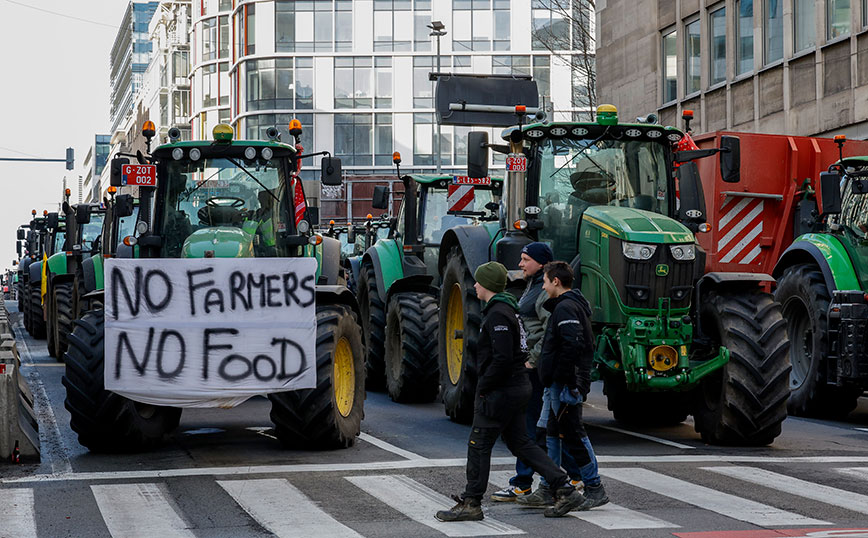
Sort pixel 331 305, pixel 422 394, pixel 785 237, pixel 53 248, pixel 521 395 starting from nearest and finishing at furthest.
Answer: pixel 521 395 < pixel 331 305 < pixel 422 394 < pixel 785 237 < pixel 53 248

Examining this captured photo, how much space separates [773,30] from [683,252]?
19.0m

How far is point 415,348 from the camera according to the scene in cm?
1603

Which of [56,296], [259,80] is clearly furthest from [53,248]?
[259,80]

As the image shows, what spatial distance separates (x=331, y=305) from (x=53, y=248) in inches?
764

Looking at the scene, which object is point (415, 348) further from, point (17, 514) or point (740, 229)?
point (17, 514)

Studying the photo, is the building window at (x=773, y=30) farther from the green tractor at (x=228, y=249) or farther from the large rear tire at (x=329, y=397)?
the large rear tire at (x=329, y=397)

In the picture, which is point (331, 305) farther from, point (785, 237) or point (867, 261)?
point (785, 237)

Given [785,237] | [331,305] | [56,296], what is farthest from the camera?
[56,296]

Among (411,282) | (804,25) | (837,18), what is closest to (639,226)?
(411,282)

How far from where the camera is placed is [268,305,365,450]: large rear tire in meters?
11.5

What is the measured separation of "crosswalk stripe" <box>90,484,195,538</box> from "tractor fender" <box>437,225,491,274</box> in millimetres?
4854

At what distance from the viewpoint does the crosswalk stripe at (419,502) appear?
8.27 m

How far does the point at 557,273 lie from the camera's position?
9.19 m

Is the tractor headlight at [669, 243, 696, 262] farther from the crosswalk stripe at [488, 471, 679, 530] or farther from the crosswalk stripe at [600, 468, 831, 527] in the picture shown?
the crosswalk stripe at [488, 471, 679, 530]
